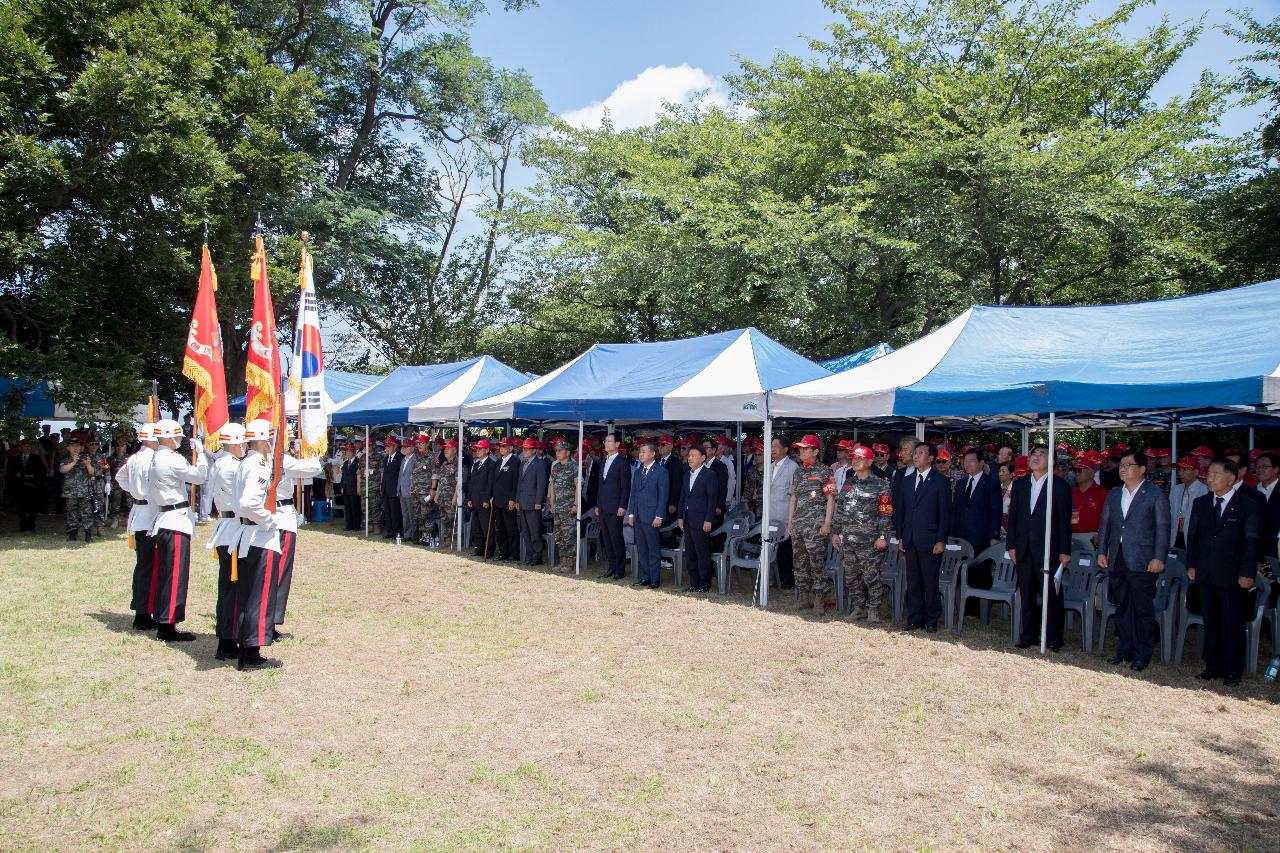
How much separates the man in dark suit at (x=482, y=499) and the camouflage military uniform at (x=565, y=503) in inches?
59.6

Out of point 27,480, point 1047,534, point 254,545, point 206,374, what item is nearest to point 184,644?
point 254,545

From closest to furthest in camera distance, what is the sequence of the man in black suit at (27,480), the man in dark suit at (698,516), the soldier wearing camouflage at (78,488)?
1. the man in dark suit at (698,516)
2. the soldier wearing camouflage at (78,488)
3. the man in black suit at (27,480)

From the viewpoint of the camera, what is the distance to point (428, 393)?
15.7m

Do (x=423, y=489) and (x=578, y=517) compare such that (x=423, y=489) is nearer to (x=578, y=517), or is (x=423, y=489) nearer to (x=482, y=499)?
(x=482, y=499)

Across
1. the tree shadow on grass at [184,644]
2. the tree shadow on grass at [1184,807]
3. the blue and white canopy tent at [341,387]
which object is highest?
the blue and white canopy tent at [341,387]

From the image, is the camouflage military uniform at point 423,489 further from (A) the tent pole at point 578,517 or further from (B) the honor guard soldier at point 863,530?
(B) the honor guard soldier at point 863,530

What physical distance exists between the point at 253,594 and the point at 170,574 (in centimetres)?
163

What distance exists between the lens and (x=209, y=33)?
15680 mm

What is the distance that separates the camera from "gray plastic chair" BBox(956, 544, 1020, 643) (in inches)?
315

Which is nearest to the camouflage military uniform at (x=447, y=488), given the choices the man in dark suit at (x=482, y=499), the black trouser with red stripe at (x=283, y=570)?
the man in dark suit at (x=482, y=499)

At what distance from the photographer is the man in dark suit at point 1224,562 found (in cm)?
650

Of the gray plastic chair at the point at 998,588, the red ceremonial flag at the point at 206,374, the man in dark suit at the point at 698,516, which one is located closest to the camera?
the gray plastic chair at the point at 998,588

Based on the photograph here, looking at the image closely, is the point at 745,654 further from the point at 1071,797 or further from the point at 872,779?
the point at 1071,797

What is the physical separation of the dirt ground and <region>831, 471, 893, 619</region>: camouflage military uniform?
46 cm
